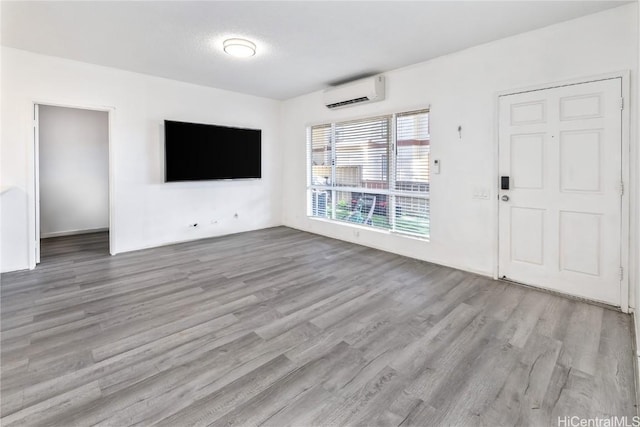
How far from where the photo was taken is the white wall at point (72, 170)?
5.75 metres

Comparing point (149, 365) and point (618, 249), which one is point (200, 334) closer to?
point (149, 365)

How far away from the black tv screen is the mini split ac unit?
5.77 ft

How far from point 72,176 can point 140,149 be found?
237 centimetres

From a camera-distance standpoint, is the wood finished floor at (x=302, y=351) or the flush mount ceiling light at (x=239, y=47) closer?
the wood finished floor at (x=302, y=351)

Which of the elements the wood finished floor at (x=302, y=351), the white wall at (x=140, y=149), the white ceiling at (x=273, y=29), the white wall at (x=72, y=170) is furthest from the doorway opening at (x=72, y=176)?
the wood finished floor at (x=302, y=351)

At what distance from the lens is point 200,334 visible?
7.95 feet

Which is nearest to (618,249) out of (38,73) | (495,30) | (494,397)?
(494,397)

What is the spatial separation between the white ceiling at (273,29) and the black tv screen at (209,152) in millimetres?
1031

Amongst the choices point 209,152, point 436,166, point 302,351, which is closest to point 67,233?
point 209,152

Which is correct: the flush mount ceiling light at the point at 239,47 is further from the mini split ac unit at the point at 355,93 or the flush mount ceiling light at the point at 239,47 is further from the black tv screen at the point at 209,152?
the black tv screen at the point at 209,152

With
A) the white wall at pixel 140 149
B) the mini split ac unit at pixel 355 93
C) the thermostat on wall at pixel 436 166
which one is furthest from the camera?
the mini split ac unit at pixel 355 93

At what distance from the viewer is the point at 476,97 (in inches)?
144

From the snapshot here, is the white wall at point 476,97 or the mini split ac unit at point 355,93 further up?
the mini split ac unit at point 355,93

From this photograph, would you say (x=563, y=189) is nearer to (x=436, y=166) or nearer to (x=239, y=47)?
(x=436, y=166)
